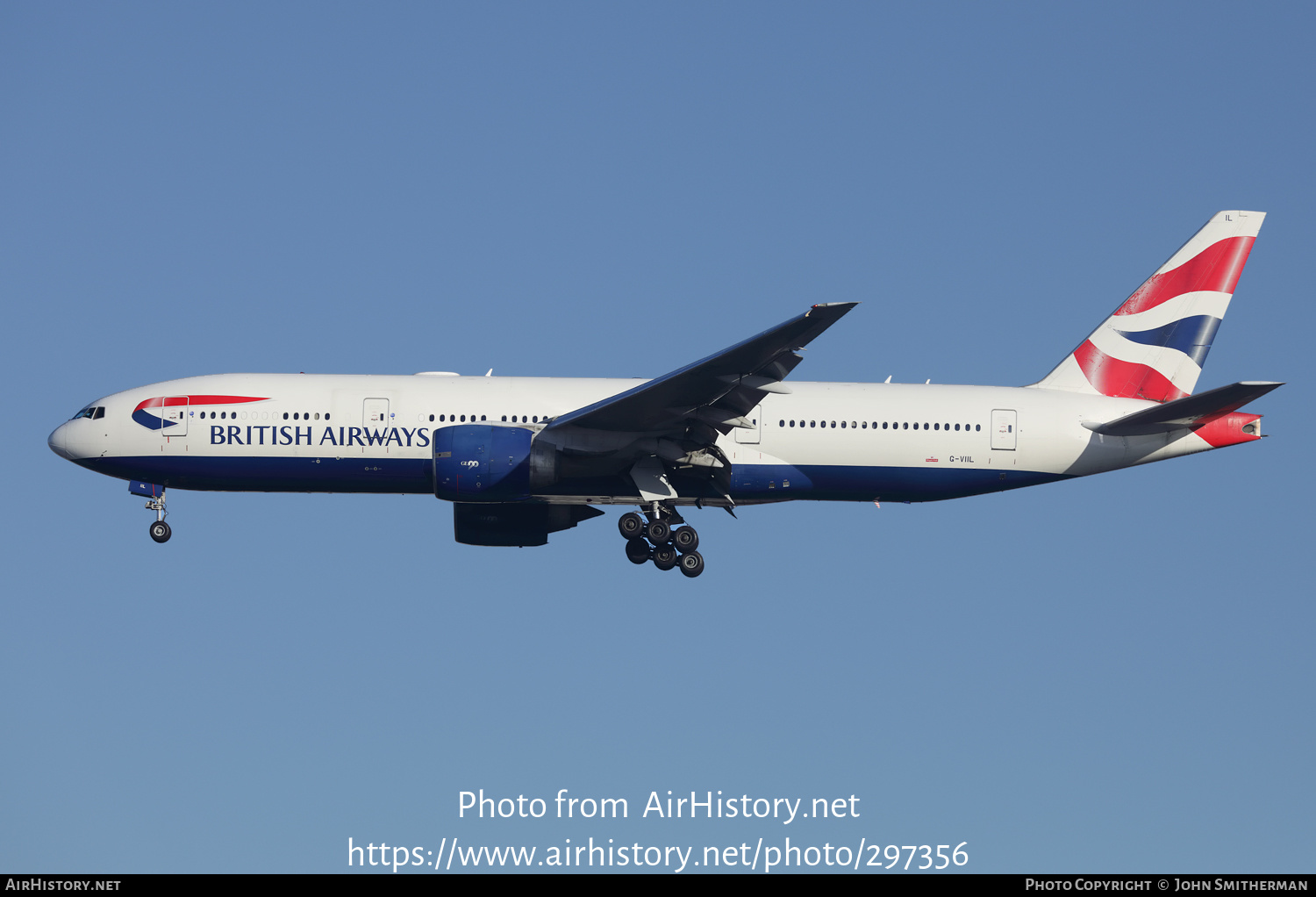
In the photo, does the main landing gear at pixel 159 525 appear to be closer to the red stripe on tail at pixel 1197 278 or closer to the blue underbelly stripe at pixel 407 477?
the blue underbelly stripe at pixel 407 477

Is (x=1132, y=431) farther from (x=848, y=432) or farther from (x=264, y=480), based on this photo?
(x=264, y=480)

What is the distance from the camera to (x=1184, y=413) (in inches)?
1278

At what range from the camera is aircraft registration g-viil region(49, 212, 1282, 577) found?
3212 centimetres

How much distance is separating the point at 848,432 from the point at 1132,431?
22.1 feet

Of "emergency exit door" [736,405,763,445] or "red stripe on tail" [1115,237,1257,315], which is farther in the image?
"red stripe on tail" [1115,237,1257,315]

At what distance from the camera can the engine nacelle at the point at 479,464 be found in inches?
1233

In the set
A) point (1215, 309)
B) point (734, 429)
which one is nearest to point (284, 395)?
point (734, 429)

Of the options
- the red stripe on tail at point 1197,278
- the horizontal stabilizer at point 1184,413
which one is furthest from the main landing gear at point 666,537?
the red stripe on tail at point 1197,278

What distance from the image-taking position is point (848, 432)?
33.3 meters

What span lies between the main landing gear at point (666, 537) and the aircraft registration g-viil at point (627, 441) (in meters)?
0.04

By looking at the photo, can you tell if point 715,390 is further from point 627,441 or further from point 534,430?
point 534,430

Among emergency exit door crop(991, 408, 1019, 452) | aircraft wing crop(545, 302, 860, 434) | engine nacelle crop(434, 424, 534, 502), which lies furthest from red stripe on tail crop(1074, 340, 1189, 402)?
engine nacelle crop(434, 424, 534, 502)

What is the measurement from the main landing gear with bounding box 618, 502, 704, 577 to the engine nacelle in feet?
9.82

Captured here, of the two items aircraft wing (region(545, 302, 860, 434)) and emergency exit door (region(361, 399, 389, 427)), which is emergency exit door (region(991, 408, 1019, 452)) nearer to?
aircraft wing (region(545, 302, 860, 434))
